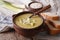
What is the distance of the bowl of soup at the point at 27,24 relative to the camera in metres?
0.86

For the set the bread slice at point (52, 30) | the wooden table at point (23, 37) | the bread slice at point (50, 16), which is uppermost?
the bread slice at point (50, 16)

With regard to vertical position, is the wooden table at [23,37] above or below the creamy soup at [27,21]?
below

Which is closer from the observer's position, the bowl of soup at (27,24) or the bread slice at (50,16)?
the bowl of soup at (27,24)

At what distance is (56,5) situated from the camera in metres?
1.12

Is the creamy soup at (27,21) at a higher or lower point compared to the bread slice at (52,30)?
higher

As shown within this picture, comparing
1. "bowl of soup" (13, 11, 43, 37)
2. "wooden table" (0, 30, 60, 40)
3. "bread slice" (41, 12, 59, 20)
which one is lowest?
"wooden table" (0, 30, 60, 40)

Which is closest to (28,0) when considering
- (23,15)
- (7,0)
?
(7,0)

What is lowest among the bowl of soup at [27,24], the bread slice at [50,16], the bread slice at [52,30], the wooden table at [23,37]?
the wooden table at [23,37]

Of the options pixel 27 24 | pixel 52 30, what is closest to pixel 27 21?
pixel 27 24

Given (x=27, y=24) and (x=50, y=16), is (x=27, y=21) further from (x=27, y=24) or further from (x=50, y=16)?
(x=50, y=16)

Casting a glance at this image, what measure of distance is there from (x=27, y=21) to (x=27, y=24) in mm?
25

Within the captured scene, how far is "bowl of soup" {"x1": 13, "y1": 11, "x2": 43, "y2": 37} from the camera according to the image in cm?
86

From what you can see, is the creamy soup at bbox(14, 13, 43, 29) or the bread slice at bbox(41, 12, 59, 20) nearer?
the creamy soup at bbox(14, 13, 43, 29)

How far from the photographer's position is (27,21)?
91cm
